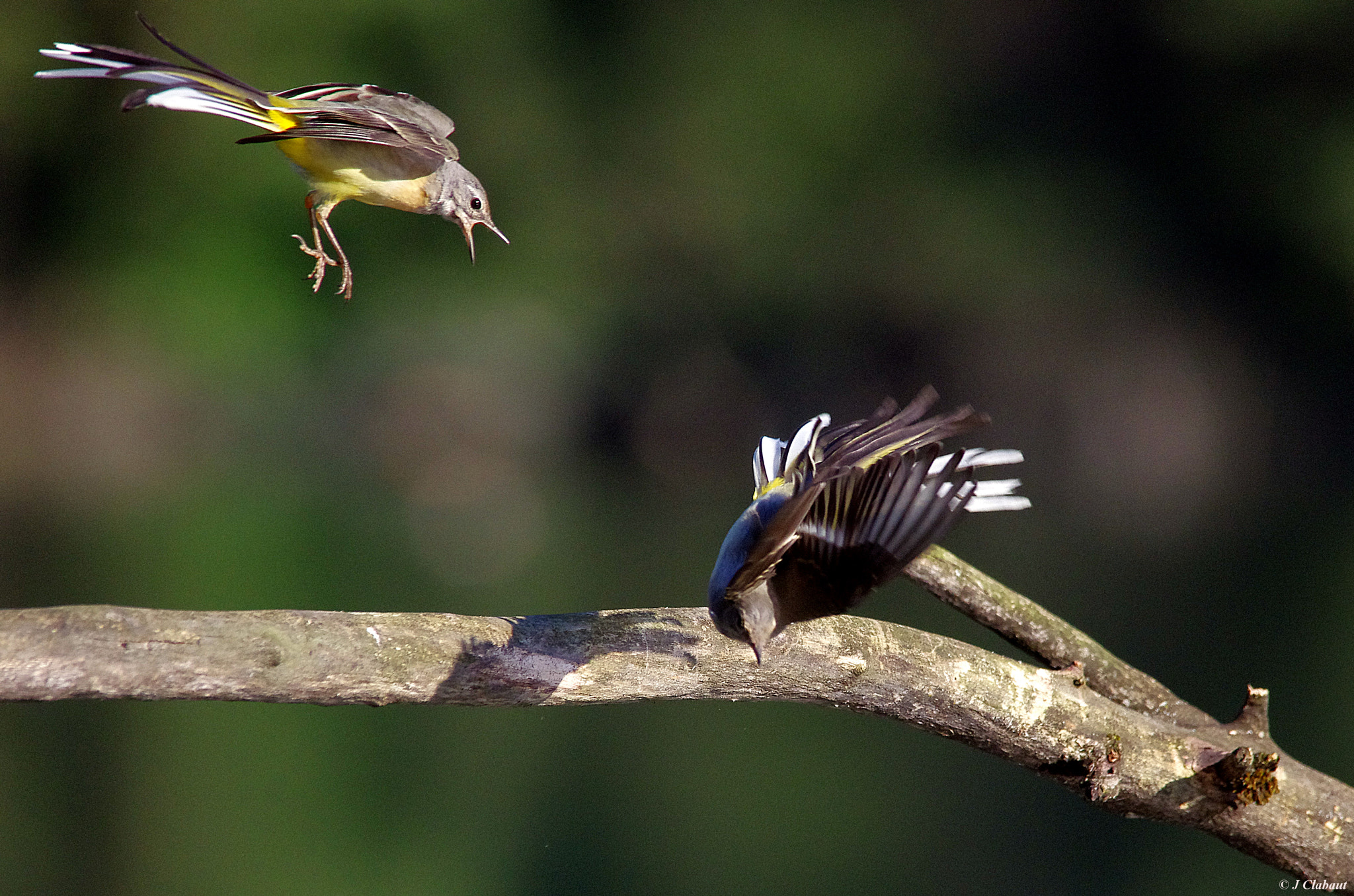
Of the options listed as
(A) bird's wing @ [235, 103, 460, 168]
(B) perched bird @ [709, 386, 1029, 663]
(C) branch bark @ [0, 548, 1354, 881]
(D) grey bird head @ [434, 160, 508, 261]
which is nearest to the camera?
(A) bird's wing @ [235, 103, 460, 168]

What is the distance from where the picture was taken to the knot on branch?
2873 millimetres

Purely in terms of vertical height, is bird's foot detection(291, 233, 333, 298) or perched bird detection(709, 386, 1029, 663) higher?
bird's foot detection(291, 233, 333, 298)

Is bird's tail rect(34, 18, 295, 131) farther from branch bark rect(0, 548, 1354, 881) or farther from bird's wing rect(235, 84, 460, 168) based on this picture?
branch bark rect(0, 548, 1354, 881)

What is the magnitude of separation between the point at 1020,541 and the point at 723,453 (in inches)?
293

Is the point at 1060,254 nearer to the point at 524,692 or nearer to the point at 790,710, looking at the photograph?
the point at 790,710

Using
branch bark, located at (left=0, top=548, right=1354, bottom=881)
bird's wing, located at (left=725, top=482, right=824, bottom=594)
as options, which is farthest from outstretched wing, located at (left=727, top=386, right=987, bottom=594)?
branch bark, located at (left=0, top=548, right=1354, bottom=881)

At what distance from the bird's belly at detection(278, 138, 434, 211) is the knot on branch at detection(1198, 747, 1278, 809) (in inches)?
87.1

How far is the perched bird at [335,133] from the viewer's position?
169 centimetres

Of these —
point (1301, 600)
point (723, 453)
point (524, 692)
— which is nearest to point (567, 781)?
point (524, 692)

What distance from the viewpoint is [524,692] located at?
243cm

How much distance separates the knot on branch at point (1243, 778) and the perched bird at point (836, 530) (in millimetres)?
944

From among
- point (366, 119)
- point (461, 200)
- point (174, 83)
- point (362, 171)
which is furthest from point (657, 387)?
point (174, 83)

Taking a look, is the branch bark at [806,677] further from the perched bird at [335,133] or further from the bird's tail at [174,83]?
the bird's tail at [174,83]

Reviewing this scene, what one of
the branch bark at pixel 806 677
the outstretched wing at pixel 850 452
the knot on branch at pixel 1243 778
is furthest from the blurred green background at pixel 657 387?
the outstretched wing at pixel 850 452
